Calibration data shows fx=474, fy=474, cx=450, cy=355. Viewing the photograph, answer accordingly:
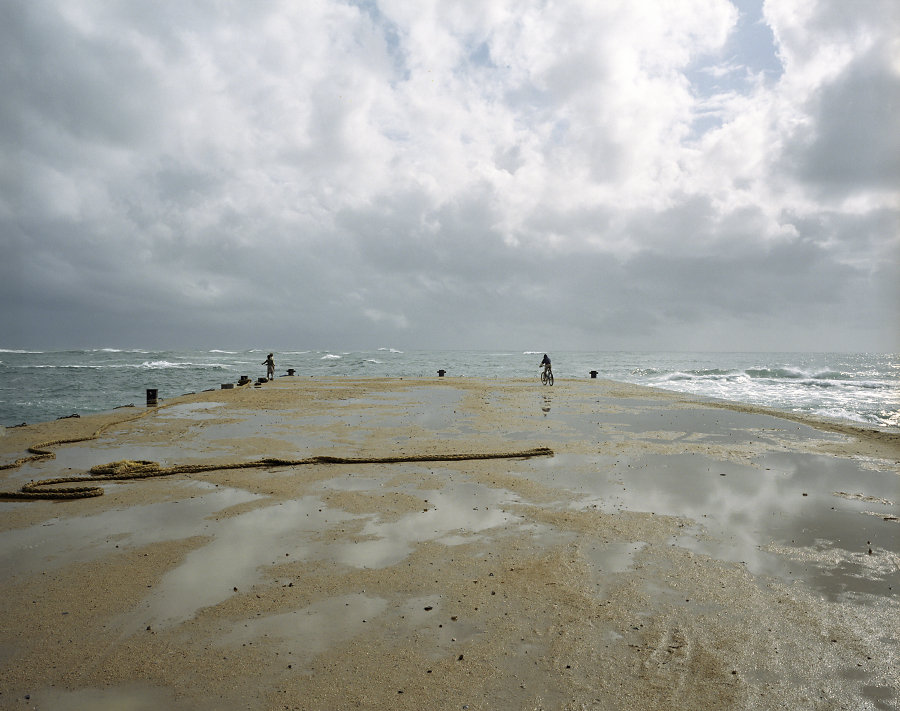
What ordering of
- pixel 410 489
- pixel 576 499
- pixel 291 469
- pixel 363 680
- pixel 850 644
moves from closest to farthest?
1. pixel 363 680
2. pixel 850 644
3. pixel 576 499
4. pixel 410 489
5. pixel 291 469

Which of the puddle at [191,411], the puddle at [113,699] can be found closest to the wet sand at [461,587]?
the puddle at [113,699]

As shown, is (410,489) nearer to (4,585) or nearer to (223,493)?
(223,493)

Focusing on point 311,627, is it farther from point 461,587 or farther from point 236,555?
point 236,555

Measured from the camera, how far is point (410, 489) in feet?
30.6

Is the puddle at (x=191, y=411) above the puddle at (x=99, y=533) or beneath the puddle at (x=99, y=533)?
above

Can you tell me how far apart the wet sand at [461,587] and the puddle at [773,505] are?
56mm

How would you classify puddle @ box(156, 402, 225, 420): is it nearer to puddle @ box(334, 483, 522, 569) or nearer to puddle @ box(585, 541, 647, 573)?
puddle @ box(334, 483, 522, 569)

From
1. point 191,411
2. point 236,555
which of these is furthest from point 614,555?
point 191,411

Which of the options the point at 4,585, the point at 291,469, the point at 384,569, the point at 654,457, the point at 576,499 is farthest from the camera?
the point at 654,457

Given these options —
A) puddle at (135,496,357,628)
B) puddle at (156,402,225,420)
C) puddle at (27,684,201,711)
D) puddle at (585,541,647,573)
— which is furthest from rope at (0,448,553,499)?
puddle at (27,684,201,711)

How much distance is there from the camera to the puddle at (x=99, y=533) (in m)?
6.22

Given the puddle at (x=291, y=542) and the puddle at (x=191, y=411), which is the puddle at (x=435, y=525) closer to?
the puddle at (x=291, y=542)

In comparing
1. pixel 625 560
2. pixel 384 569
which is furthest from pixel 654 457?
pixel 384 569

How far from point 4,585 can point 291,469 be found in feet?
18.1
